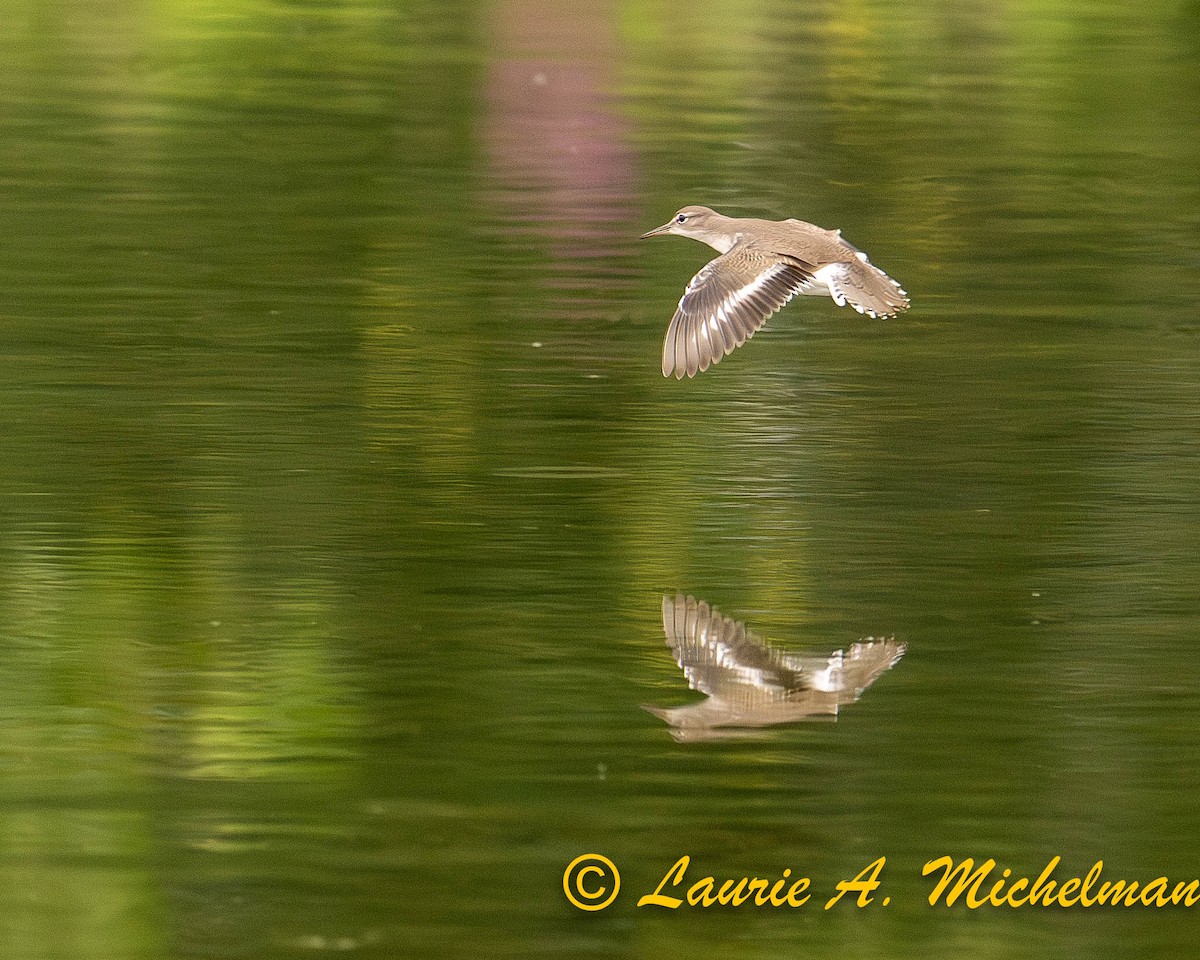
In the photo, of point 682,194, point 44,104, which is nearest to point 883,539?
point 682,194

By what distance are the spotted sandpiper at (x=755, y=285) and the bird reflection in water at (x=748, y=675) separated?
1.77 meters

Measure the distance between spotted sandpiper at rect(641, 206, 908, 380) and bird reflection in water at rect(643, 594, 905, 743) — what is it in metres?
1.77

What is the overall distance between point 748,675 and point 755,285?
8.54 ft

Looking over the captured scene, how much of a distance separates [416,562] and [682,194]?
281 inches

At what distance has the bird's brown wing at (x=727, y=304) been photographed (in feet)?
31.2

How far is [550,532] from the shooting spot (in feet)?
28.5

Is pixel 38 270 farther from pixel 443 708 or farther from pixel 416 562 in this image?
pixel 443 708

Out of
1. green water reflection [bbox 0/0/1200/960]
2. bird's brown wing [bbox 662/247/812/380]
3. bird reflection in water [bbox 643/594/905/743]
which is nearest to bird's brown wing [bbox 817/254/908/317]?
bird's brown wing [bbox 662/247/812/380]

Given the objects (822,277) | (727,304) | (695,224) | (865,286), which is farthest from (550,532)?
(695,224)

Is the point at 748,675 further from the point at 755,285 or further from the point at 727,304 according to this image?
the point at 755,285

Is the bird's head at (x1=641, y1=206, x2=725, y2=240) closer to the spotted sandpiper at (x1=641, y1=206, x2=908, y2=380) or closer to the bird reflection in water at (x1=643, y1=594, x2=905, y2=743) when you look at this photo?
the spotted sandpiper at (x1=641, y1=206, x2=908, y2=380)

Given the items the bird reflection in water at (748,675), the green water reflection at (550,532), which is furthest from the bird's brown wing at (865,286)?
the bird reflection in water at (748,675)

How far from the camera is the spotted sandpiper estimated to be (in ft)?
31.3

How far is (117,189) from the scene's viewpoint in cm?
1510
